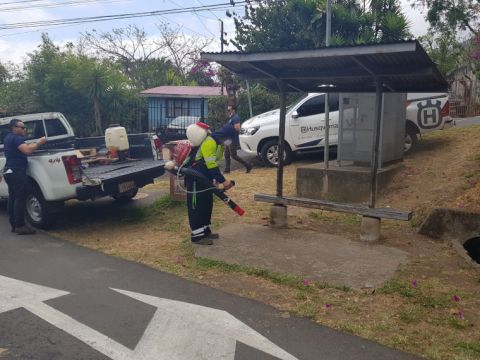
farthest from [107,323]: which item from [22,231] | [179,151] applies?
[22,231]

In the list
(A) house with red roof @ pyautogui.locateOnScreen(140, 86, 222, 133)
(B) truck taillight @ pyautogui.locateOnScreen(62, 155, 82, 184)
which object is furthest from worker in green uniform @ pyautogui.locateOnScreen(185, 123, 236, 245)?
(A) house with red roof @ pyautogui.locateOnScreen(140, 86, 222, 133)

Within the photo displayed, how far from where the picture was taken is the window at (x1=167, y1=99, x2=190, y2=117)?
2600 centimetres

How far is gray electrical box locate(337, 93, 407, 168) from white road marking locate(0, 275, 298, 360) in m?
5.58

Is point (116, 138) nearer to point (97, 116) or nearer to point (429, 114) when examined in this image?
point (429, 114)

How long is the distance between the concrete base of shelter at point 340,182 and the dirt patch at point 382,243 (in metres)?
0.28

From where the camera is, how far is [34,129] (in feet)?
31.1

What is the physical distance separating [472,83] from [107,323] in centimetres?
3225

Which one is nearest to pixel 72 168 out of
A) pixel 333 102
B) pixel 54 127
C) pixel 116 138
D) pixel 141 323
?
pixel 116 138

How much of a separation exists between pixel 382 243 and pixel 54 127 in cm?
677

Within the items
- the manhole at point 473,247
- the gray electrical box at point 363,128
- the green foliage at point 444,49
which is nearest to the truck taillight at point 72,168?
the gray electrical box at point 363,128

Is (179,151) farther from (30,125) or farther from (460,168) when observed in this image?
(460,168)

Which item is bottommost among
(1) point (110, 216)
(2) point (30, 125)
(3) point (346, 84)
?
(1) point (110, 216)

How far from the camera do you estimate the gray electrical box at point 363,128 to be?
9047mm

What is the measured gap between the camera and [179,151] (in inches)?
273
